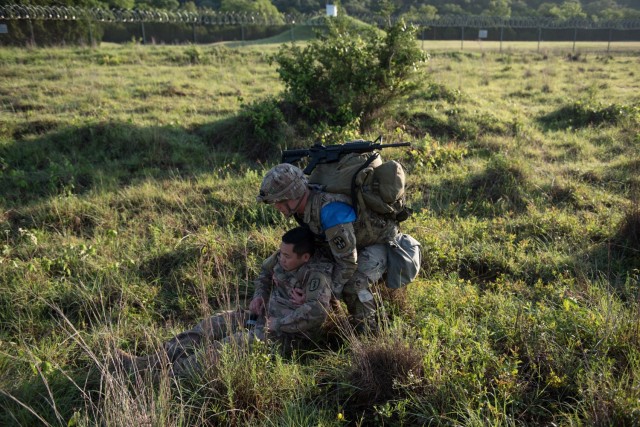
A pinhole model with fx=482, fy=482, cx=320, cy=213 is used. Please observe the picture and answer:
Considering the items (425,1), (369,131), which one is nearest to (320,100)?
(369,131)

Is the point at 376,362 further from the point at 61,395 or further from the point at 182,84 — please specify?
the point at 182,84

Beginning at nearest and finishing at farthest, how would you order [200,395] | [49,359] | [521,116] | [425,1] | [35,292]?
[200,395]
[49,359]
[35,292]
[521,116]
[425,1]

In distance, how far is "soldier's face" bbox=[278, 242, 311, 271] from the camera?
10.6ft

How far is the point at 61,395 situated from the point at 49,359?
1.22 feet

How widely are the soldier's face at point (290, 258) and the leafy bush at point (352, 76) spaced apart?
16.3 ft

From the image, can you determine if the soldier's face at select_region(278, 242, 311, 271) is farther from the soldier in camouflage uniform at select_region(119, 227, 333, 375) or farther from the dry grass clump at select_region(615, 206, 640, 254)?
the dry grass clump at select_region(615, 206, 640, 254)

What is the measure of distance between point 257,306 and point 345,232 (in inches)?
36.4

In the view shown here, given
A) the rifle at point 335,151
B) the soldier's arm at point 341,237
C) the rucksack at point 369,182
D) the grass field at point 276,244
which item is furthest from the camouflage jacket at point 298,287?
the rifle at point 335,151

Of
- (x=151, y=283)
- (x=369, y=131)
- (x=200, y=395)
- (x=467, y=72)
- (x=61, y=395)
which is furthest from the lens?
(x=467, y=72)

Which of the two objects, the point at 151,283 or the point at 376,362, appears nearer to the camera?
the point at 376,362

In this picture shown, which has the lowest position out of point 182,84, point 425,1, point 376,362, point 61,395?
point 61,395

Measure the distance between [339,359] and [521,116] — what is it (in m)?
8.31

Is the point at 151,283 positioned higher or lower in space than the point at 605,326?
lower

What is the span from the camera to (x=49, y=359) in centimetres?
322
